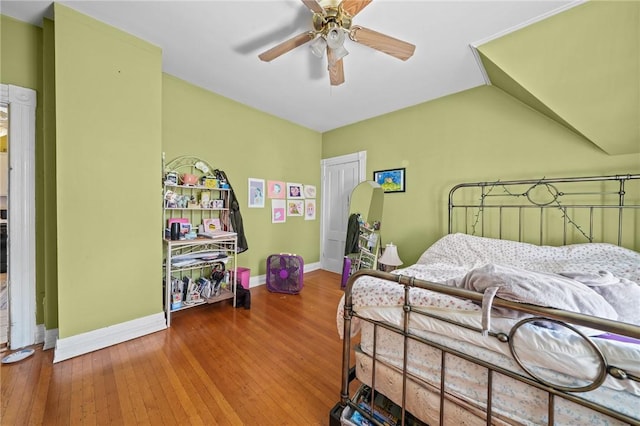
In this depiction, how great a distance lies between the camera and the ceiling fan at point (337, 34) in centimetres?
148

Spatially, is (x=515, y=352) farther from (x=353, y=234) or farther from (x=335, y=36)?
(x=353, y=234)

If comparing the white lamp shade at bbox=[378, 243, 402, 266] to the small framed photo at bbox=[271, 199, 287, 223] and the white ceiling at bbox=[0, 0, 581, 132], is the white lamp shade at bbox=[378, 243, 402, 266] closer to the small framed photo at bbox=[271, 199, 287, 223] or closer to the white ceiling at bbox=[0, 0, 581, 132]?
the small framed photo at bbox=[271, 199, 287, 223]

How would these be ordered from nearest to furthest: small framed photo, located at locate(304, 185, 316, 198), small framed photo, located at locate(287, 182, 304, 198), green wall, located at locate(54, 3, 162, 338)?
green wall, located at locate(54, 3, 162, 338) < small framed photo, located at locate(287, 182, 304, 198) < small framed photo, located at locate(304, 185, 316, 198)

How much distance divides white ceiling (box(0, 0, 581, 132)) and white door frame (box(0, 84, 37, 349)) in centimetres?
71

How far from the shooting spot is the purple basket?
3.16 m

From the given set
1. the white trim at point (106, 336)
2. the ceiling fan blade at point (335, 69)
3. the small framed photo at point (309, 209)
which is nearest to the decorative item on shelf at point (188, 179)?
the white trim at point (106, 336)

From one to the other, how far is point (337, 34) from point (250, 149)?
7.15 ft

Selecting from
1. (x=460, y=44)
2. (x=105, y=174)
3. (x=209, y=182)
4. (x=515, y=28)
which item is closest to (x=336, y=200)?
(x=209, y=182)

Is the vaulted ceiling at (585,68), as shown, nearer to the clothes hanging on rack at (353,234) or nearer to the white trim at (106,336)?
the clothes hanging on rack at (353,234)

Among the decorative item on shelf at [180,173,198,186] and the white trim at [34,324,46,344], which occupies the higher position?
the decorative item on shelf at [180,173,198,186]

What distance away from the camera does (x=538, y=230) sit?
7.77ft

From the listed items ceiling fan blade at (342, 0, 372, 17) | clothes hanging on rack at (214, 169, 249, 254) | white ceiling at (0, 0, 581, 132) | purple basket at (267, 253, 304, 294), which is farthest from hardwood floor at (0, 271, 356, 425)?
white ceiling at (0, 0, 581, 132)

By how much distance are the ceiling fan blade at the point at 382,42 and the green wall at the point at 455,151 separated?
149 cm

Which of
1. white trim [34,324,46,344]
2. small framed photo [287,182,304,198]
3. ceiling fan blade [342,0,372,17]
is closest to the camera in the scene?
ceiling fan blade [342,0,372,17]
